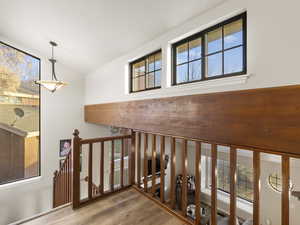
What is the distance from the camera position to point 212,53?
203 centimetres

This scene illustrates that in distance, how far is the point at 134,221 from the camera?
1855mm

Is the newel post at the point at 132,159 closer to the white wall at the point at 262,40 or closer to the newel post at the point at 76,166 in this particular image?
the newel post at the point at 76,166

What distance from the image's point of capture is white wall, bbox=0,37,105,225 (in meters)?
3.88

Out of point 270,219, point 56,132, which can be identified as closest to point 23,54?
point 56,132

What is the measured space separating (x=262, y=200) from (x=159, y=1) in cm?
518

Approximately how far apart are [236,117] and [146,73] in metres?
1.95

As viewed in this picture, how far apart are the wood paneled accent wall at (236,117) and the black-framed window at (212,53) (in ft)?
1.15

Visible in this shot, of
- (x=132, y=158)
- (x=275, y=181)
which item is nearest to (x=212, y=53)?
(x=132, y=158)

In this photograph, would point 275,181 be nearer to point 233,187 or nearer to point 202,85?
point 233,187

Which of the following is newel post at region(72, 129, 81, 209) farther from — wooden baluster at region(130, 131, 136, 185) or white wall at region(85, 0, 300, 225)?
white wall at region(85, 0, 300, 225)

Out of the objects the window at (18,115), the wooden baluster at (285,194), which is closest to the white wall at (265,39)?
the wooden baluster at (285,194)

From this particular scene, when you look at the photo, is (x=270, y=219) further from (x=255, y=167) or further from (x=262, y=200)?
(x=255, y=167)

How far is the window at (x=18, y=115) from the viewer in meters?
3.82

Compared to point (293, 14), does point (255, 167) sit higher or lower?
lower
